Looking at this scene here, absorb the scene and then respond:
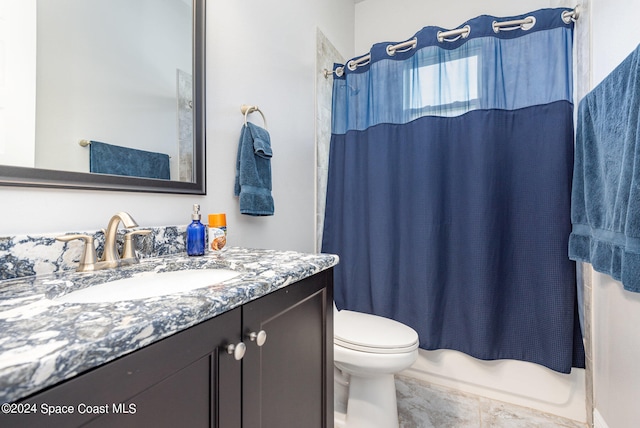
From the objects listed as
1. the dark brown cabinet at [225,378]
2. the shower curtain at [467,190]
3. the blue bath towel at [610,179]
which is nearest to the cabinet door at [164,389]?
the dark brown cabinet at [225,378]

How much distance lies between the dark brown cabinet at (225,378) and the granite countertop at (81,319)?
0.03 m

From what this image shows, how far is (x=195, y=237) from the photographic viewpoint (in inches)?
34.9

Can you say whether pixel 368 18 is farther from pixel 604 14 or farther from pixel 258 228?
pixel 258 228

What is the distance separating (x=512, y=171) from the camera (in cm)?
144

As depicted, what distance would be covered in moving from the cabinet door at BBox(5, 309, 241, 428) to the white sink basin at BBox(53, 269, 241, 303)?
167 millimetres

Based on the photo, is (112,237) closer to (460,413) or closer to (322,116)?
(322,116)

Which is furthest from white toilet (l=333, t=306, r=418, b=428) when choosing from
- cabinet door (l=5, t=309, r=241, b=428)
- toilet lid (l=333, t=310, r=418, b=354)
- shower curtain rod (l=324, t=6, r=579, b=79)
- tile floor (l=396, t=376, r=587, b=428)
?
shower curtain rod (l=324, t=6, r=579, b=79)

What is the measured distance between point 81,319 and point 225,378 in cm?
24

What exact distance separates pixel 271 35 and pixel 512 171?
1387mm

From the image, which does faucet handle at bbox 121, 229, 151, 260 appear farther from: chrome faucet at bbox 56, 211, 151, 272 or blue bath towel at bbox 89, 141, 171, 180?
blue bath towel at bbox 89, 141, 171, 180

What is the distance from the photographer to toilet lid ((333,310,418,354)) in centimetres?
119

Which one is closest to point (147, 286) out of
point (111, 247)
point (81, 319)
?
point (111, 247)

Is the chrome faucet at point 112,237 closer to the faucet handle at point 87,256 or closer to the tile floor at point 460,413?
the faucet handle at point 87,256

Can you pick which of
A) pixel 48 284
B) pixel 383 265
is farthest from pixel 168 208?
pixel 383 265
